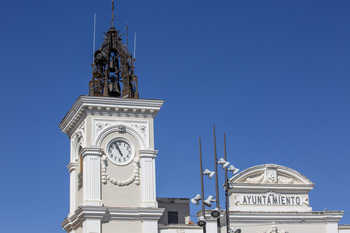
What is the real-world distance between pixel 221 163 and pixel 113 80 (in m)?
14.6

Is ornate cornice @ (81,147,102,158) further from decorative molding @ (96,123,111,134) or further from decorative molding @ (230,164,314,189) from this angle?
decorative molding @ (230,164,314,189)

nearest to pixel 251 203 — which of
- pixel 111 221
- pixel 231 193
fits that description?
pixel 231 193

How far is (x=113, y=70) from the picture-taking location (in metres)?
47.1

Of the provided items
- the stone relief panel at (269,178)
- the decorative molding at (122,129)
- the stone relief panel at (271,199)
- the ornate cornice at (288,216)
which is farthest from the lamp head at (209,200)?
the stone relief panel at (269,178)

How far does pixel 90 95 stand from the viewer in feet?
147

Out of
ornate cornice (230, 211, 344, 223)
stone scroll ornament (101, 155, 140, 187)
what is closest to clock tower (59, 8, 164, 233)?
stone scroll ornament (101, 155, 140, 187)

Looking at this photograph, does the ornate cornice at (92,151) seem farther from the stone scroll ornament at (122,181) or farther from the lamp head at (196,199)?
the lamp head at (196,199)

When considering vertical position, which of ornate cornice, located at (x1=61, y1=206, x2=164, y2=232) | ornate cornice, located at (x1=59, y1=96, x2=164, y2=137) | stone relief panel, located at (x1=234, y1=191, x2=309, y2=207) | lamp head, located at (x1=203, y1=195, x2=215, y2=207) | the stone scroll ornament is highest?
ornate cornice, located at (x1=59, y1=96, x2=164, y2=137)

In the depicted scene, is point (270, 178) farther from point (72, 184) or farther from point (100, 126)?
point (72, 184)

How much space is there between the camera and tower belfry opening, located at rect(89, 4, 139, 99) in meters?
46.0

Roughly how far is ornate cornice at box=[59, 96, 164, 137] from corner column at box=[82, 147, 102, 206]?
2426 mm

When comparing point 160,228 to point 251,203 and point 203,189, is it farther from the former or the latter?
point 203,189

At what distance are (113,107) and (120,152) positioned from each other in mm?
2734

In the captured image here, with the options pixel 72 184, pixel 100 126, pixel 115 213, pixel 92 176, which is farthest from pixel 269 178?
pixel 72 184
